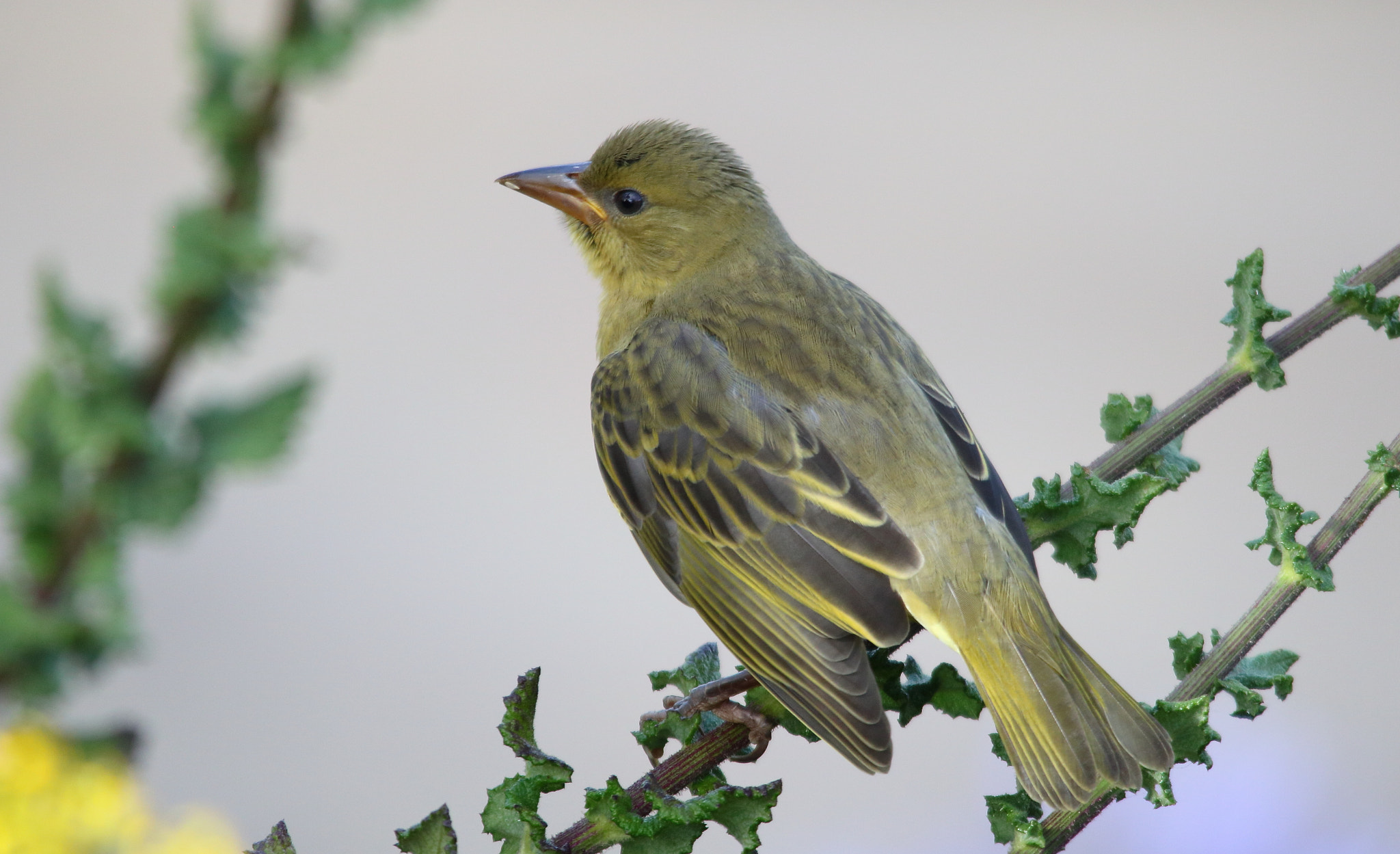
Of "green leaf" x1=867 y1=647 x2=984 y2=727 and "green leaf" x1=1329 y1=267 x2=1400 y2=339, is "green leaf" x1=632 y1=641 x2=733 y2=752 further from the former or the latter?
"green leaf" x1=1329 y1=267 x2=1400 y2=339

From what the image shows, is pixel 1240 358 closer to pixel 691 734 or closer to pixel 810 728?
pixel 810 728

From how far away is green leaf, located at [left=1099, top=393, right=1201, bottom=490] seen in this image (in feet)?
4.96

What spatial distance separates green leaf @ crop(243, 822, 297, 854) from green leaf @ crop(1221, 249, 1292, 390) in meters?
1.12

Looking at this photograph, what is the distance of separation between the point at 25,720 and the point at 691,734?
94 centimetres

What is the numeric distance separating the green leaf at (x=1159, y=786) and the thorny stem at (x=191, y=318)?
3.73 feet

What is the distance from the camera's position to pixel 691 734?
3.97 feet

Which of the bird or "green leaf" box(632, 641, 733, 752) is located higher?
the bird

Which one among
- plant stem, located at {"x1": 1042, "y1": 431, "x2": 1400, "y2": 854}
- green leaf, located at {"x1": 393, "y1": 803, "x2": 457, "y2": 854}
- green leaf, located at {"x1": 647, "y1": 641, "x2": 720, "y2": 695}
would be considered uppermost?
green leaf, located at {"x1": 647, "y1": 641, "x2": 720, "y2": 695}

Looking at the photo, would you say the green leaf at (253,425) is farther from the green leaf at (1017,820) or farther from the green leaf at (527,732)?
the green leaf at (1017,820)

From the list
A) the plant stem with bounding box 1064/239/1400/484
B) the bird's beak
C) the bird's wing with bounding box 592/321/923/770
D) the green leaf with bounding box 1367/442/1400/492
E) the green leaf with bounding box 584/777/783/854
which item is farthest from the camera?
the bird's beak

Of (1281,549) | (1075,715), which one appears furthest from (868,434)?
(1281,549)

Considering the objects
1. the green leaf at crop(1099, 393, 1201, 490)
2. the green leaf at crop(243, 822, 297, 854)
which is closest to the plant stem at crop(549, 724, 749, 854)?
the green leaf at crop(243, 822, 297, 854)

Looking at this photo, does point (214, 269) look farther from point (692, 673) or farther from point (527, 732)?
point (692, 673)

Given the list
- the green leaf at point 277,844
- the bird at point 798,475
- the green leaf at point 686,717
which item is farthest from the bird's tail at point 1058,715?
the green leaf at point 277,844
